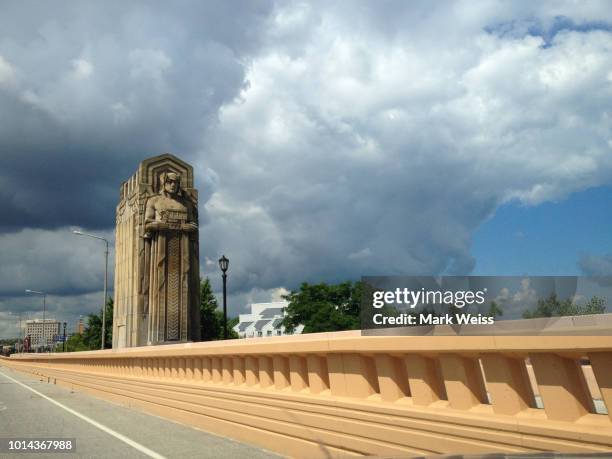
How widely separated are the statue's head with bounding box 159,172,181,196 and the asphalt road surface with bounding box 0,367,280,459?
1385 cm

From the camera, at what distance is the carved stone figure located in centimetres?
2631

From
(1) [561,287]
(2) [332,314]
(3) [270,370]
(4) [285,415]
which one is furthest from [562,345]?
(2) [332,314]

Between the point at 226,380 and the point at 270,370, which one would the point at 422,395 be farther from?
the point at 226,380

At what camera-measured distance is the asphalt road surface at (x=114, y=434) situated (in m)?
7.61

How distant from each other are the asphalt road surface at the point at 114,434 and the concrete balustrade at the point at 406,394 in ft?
1.26

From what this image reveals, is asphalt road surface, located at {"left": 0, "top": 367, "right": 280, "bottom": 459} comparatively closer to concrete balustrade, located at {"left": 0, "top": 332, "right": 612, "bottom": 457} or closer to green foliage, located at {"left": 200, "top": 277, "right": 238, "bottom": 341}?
concrete balustrade, located at {"left": 0, "top": 332, "right": 612, "bottom": 457}

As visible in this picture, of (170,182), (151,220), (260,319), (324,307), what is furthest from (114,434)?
(260,319)

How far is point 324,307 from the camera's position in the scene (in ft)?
206

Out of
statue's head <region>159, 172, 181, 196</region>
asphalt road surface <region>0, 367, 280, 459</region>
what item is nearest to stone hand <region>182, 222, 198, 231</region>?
statue's head <region>159, 172, 181, 196</region>

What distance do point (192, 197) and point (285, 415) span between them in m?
22.4

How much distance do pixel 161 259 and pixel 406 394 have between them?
2233 centimetres

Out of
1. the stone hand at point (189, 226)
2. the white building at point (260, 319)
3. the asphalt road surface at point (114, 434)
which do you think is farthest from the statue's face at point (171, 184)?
the white building at point (260, 319)

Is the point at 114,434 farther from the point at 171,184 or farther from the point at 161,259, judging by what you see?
the point at 171,184

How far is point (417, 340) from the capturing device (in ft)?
16.6
